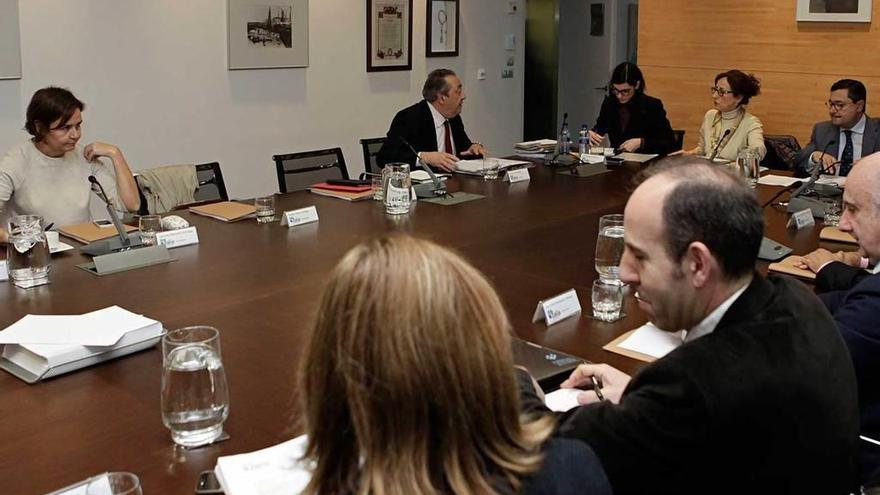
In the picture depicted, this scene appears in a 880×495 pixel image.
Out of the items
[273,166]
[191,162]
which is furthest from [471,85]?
[191,162]

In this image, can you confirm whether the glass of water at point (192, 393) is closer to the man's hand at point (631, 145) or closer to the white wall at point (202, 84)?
the white wall at point (202, 84)

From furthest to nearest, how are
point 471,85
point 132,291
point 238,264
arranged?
point 471,85, point 238,264, point 132,291

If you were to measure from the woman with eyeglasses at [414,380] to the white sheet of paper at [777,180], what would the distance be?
12.4 feet

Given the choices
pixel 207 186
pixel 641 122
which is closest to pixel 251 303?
pixel 207 186

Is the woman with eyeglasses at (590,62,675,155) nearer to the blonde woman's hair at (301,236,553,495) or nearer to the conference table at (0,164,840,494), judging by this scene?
the conference table at (0,164,840,494)

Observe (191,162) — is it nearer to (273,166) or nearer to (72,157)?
(273,166)

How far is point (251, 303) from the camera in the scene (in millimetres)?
2570

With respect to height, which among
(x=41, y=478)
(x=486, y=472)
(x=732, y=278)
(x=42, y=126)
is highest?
(x=42, y=126)

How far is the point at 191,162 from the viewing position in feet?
19.5

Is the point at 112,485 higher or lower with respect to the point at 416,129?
lower

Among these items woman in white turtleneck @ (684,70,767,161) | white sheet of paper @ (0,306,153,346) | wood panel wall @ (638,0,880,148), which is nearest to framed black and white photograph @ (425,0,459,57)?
wood panel wall @ (638,0,880,148)

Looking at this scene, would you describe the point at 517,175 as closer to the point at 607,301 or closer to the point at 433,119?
the point at 433,119

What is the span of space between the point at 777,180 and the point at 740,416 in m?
3.54

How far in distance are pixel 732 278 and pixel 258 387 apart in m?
0.99
